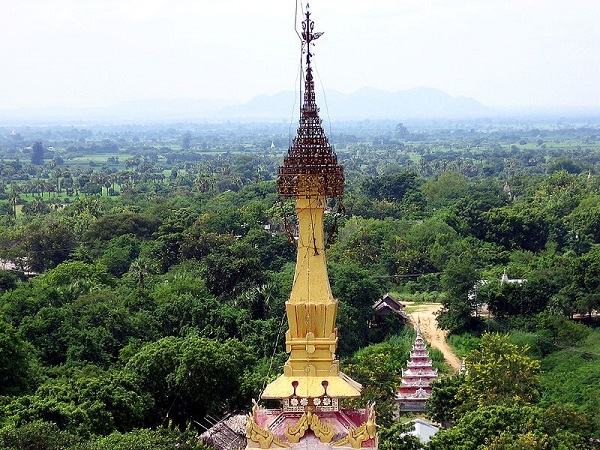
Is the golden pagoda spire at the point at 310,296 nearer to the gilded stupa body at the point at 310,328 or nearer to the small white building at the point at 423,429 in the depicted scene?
the gilded stupa body at the point at 310,328

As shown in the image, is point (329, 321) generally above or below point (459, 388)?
above

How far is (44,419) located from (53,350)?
14.3 metres

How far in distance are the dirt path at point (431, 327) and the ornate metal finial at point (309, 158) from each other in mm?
31809

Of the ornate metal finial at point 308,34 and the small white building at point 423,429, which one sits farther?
the small white building at point 423,429

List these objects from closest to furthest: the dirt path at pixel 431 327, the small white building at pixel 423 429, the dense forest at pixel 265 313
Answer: the dense forest at pixel 265 313, the small white building at pixel 423 429, the dirt path at pixel 431 327

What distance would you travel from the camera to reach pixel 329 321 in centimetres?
1444

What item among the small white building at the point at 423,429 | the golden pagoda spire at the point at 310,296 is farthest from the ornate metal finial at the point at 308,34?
the small white building at the point at 423,429

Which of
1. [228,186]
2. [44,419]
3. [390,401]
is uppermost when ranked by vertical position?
[44,419]

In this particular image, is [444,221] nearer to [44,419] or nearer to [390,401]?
[390,401]

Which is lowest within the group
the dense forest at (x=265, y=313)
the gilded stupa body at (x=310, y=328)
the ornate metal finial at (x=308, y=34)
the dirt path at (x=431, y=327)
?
the dirt path at (x=431, y=327)

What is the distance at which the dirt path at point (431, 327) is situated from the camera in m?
46.6

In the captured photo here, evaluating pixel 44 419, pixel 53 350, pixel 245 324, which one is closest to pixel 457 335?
pixel 245 324

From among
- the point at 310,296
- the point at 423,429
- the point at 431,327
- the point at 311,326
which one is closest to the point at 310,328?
the point at 311,326

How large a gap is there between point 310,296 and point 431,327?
38.5m
